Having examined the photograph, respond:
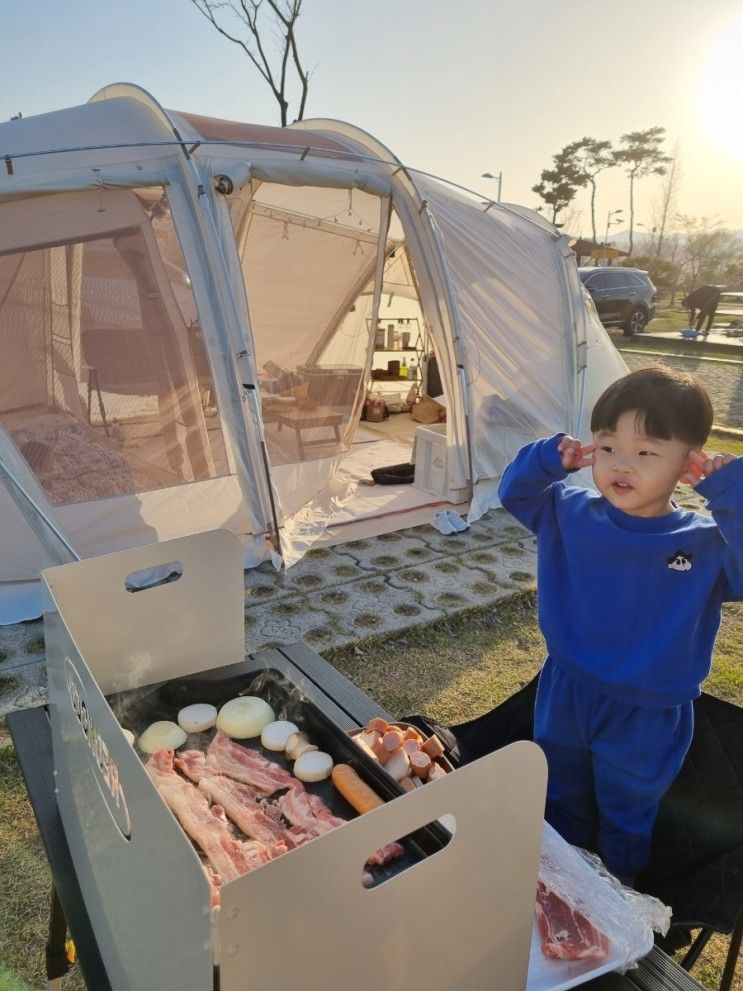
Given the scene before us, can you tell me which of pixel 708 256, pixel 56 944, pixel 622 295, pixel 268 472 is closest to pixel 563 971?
pixel 56 944

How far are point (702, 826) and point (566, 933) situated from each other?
2.13 feet

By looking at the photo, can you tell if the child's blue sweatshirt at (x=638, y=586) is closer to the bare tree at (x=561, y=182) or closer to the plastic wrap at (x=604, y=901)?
the plastic wrap at (x=604, y=901)

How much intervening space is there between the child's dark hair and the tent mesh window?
3203 mm

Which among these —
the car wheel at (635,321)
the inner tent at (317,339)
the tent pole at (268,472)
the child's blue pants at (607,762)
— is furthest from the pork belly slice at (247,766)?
the car wheel at (635,321)

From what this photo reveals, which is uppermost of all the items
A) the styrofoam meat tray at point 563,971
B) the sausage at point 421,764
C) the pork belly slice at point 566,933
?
the sausage at point 421,764

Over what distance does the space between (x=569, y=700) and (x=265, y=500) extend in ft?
10.0

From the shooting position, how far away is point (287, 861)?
718 mm

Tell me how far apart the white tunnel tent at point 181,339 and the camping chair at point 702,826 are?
2974 millimetres

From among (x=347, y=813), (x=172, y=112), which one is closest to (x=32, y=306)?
(x=172, y=112)

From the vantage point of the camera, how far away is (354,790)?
1281mm

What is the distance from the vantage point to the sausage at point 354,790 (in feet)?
4.11

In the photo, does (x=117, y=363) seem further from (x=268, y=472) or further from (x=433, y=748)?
(x=433, y=748)

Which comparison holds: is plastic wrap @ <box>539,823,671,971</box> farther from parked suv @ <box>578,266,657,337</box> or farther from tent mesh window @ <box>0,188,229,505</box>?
parked suv @ <box>578,266,657,337</box>

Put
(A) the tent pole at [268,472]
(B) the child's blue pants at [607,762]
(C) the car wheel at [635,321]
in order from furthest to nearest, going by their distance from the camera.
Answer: (C) the car wheel at [635,321], (A) the tent pole at [268,472], (B) the child's blue pants at [607,762]
